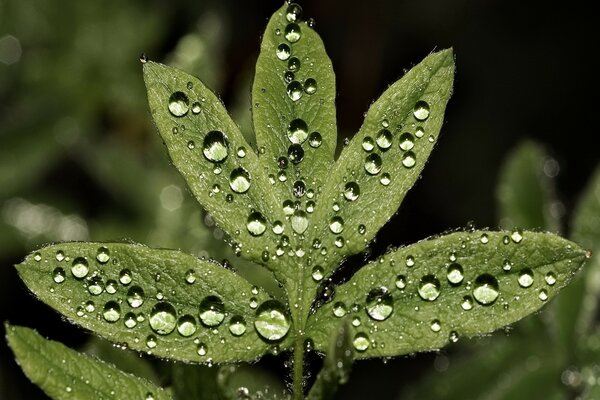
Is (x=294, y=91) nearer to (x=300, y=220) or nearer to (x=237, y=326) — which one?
(x=300, y=220)

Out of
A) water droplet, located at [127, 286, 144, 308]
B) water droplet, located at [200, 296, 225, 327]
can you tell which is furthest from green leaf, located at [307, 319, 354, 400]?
water droplet, located at [127, 286, 144, 308]

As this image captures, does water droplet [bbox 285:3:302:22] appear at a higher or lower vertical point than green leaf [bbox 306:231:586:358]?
higher

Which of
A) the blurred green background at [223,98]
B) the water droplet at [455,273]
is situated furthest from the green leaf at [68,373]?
the blurred green background at [223,98]

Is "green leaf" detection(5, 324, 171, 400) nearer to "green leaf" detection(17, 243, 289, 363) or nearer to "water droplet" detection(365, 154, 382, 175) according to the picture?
"green leaf" detection(17, 243, 289, 363)

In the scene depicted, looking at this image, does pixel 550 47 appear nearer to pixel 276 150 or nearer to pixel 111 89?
pixel 111 89

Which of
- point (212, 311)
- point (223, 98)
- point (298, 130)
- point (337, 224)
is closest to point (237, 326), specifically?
point (212, 311)

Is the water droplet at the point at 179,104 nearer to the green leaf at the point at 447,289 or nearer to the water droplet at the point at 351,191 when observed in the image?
the water droplet at the point at 351,191
